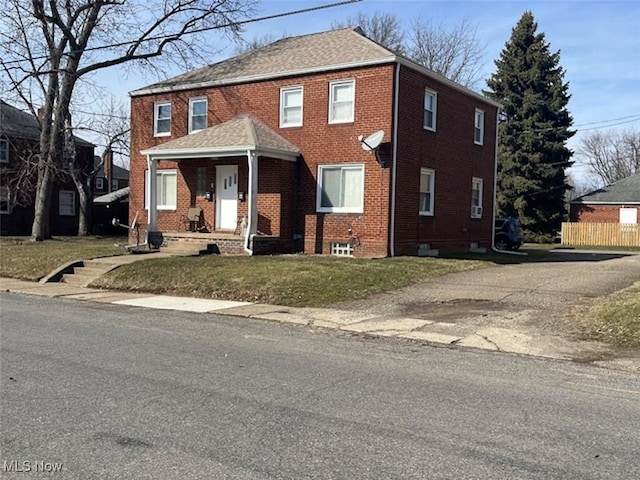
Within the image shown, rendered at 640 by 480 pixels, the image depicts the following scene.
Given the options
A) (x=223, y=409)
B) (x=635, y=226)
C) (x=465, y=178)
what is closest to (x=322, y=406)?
(x=223, y=409)

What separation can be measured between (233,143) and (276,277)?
6704 mm

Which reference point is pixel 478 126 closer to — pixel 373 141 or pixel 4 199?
pixel 373 141

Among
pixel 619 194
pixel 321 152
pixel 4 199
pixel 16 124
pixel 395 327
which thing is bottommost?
pixel 395 327

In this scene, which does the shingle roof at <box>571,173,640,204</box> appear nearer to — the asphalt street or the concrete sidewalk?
the concrete sidewalk

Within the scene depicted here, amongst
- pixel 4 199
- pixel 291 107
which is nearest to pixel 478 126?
pixel 291 107

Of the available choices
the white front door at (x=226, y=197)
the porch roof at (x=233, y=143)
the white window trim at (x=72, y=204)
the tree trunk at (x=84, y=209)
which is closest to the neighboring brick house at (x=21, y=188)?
the white window trim at (x=72, y=204)

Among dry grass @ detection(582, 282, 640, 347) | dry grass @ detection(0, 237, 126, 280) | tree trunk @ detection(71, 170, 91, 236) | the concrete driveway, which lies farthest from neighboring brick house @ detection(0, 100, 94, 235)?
dry grass @ detection(582, 282, 640, 347)

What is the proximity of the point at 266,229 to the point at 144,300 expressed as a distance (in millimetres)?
7471

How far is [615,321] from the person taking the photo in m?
9.82

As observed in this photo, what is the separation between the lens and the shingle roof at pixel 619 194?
44.7 m

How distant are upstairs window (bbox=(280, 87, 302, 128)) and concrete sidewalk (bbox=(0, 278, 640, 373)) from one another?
29.3 feet

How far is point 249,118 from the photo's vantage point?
848 inches

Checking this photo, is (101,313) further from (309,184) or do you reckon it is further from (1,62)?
(1,62)

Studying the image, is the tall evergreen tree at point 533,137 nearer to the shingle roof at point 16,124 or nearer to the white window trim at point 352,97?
the white window trim at point 352,97
